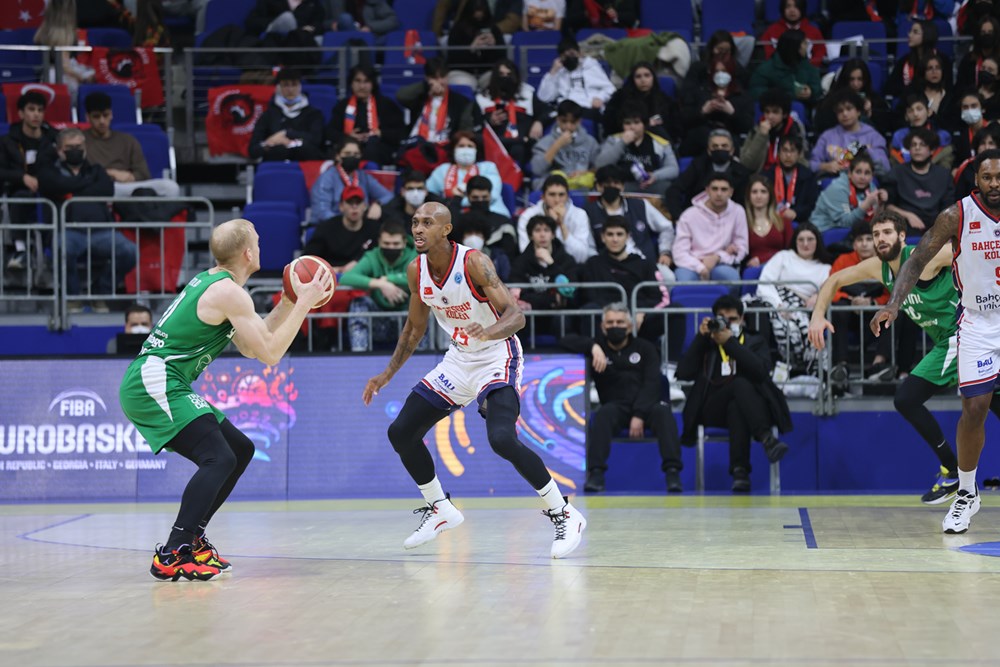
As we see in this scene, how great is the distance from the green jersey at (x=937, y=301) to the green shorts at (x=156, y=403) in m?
5.16

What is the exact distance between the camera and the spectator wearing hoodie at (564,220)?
1394 centimetres

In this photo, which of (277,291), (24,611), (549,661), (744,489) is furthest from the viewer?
(277,291)

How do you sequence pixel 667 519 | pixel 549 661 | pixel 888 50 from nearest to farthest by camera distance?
1. pixel 549 661
2. pixel 667 519
3. pixel 888 50

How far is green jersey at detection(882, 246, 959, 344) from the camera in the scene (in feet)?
31.4

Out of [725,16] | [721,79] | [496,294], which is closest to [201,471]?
[496,294]

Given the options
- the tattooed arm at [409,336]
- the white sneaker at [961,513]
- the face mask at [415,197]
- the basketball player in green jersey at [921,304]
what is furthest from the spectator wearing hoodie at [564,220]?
the white sneaker at [961,513]

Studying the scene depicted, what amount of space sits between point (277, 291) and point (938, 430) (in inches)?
252

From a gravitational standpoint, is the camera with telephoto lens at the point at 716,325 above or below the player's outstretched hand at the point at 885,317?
below

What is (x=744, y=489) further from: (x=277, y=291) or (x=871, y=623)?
(x=871, y=623)

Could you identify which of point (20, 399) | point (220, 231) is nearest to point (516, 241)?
point (20, 399)

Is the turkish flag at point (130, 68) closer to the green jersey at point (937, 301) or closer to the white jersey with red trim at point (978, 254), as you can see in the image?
the green jersey at point (937, 301)

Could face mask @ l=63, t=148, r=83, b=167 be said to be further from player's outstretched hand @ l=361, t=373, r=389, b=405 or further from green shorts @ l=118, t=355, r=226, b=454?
green shorts @ l=118, t=355, r=226, b=454

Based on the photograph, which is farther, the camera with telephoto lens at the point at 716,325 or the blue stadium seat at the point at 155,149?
the blue stadium seat at the point at 155,149

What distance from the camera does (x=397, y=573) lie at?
22.9 ft
